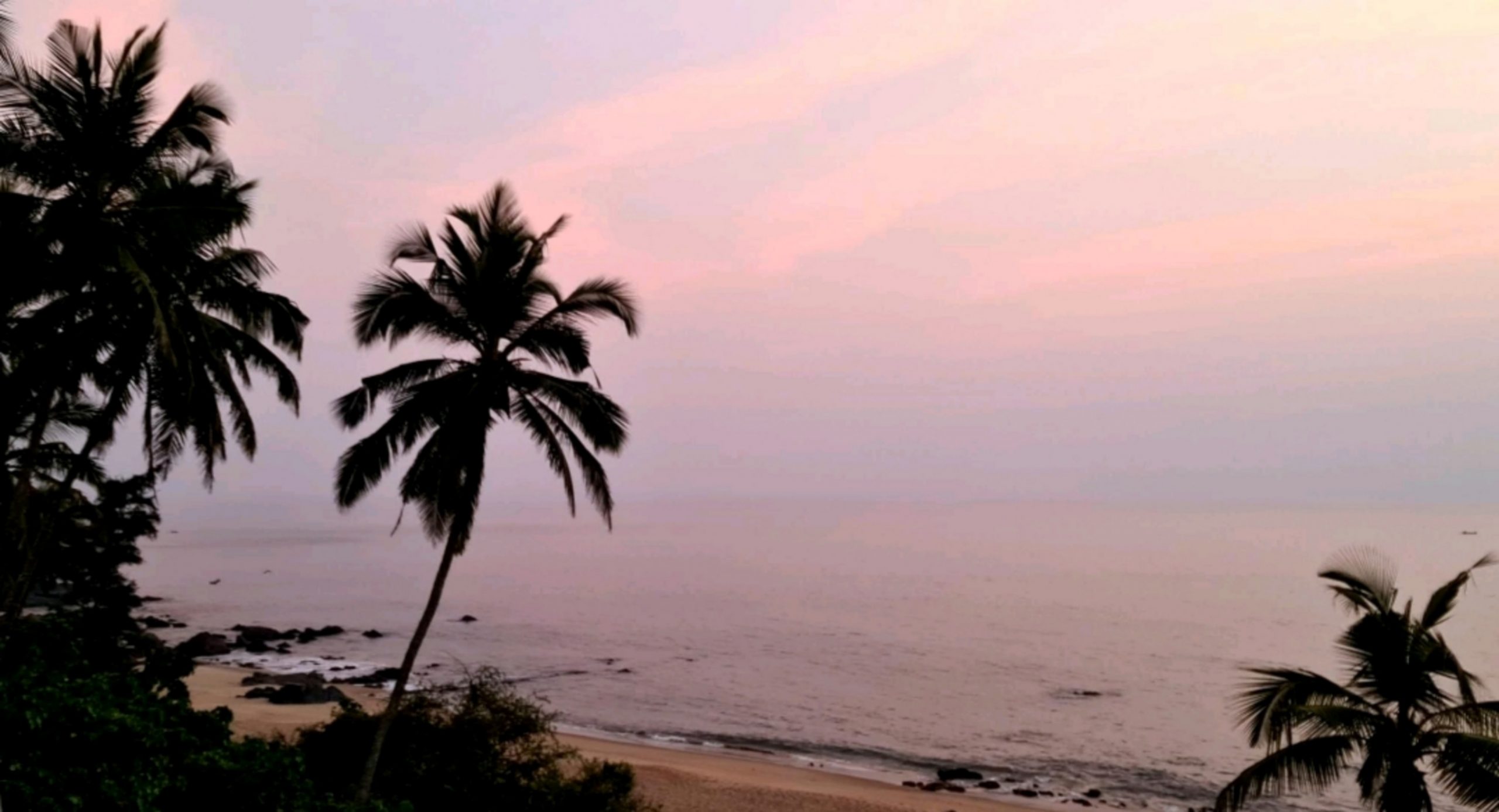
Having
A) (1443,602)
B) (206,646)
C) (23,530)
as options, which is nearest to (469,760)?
(23,530)

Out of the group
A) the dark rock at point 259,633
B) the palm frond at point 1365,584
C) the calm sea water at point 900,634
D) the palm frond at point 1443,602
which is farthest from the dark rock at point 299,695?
the palm frond at point 1443,602

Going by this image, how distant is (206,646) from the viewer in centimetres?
4231

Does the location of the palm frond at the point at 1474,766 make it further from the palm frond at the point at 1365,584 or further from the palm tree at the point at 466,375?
the palm tree at the point at 466,375

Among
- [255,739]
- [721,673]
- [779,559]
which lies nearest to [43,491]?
[255,739]

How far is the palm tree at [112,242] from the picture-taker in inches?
461

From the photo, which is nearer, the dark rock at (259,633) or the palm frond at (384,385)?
the palm frond at (384,385)

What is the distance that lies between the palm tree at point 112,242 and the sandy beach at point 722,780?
5990 mm

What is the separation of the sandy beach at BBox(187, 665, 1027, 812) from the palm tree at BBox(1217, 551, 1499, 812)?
1148 cm

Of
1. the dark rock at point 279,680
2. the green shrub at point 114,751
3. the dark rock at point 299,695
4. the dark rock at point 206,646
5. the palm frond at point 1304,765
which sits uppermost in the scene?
the palm frond at point 1304,765

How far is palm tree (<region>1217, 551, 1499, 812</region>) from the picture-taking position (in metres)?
9.02

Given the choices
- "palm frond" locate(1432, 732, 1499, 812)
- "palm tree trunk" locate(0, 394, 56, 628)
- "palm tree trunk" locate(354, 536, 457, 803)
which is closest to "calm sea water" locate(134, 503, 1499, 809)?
"palm frond" locate(1432, 732, 1499, 812)

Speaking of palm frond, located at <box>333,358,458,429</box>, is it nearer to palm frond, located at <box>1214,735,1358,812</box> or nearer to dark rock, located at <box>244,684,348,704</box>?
palm frond, located at <box>1214,735,1358,812</box>

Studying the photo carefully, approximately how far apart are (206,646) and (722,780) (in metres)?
30.8

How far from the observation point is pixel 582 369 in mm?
13500
